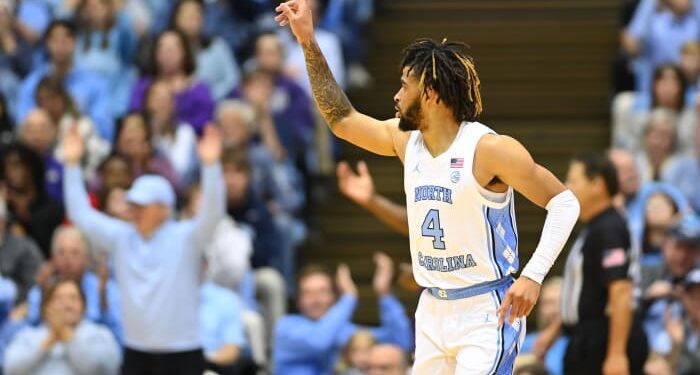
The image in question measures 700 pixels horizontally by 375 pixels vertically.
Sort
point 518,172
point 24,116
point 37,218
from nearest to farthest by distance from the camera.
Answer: point 518,172 < point 37,218 < point 24,116

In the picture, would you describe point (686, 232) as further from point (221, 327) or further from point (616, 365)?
point (221, 327)

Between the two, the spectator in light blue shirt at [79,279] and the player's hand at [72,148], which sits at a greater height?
the player's hand at [72,148]

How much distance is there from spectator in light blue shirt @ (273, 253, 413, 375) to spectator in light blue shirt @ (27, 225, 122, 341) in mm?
1195

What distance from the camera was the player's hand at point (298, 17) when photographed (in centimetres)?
757

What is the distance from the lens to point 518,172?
6.98m

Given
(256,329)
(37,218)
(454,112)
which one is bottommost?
(256,329)

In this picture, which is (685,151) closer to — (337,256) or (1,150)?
(337,256)

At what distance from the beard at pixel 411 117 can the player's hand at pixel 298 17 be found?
0.72 m

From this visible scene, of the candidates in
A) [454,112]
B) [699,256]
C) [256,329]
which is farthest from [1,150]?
[454,112]

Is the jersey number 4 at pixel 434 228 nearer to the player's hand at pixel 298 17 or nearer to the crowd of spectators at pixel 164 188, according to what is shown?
the player's hand at pixel 298 17

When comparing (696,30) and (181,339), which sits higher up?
(696,30)

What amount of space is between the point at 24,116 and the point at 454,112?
6.81 meters

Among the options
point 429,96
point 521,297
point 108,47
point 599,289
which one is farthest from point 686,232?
point 108,47

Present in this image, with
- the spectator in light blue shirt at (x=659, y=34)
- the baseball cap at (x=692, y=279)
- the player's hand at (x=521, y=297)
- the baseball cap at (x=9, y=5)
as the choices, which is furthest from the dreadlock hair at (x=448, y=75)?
the baseball cap at (x=9, y=5)
